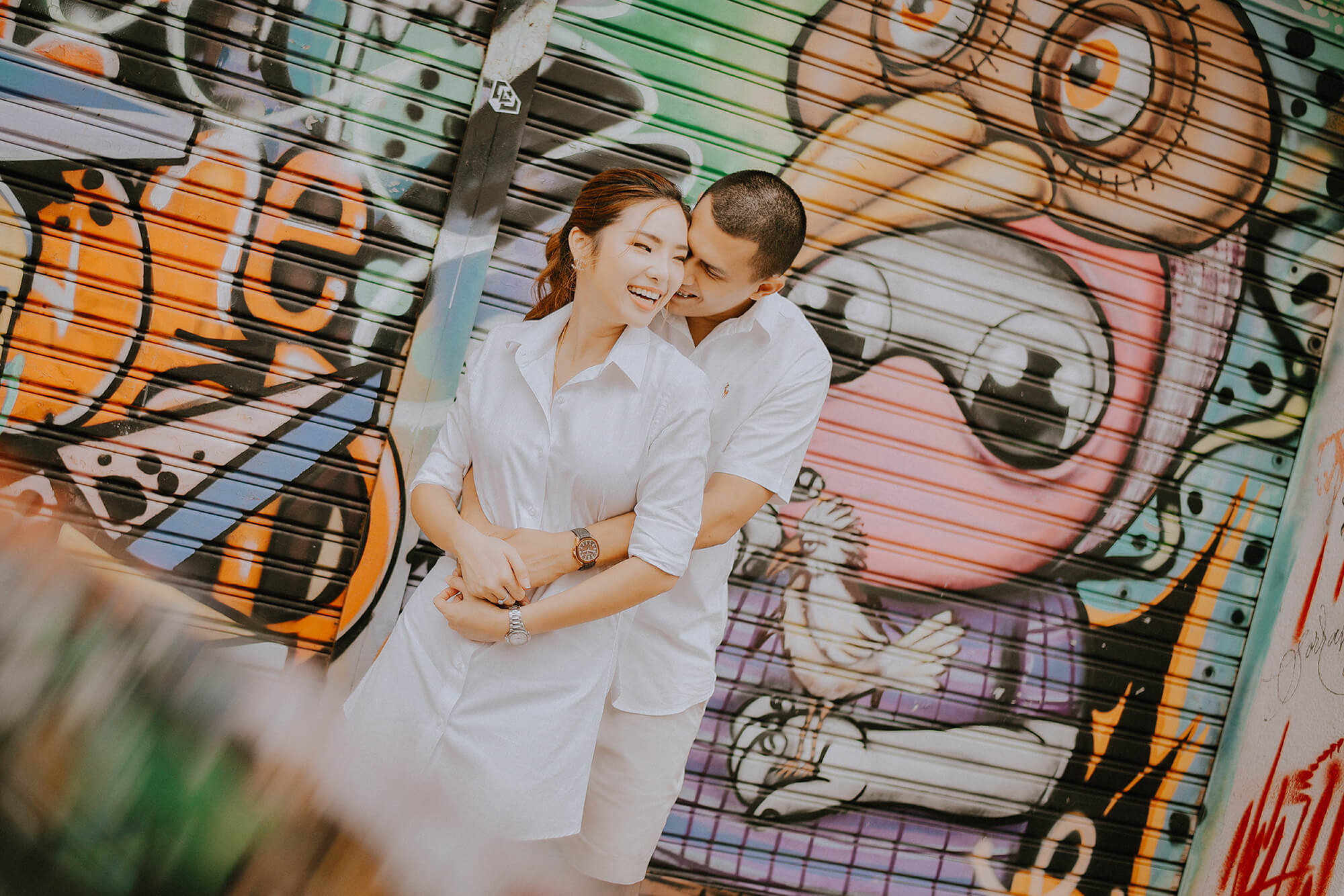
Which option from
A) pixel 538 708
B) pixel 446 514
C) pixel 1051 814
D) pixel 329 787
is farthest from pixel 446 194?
pixel 1051 814

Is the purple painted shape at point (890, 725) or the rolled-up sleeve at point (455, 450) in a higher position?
the rolled-up sleeve at point (455, 450)

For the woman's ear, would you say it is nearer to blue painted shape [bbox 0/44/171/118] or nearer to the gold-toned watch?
the gold-toned watch

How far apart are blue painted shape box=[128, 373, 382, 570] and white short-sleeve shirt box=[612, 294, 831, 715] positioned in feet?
5.41

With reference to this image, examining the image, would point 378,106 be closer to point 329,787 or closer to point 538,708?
point 538,708

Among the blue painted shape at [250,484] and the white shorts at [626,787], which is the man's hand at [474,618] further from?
the blue painted shape at [250,484]

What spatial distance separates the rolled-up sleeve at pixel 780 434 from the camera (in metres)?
2.60

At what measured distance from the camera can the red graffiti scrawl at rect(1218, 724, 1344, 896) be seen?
377cm

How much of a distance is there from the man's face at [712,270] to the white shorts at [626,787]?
121 centimetres

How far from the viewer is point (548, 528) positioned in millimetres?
2295

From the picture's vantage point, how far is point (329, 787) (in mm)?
527

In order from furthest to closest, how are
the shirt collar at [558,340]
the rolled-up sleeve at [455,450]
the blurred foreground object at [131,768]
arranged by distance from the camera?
the rolled-up sleeve at [455,450] < the shirt collar at [558,340] < the blurred foreground object at [131,768]

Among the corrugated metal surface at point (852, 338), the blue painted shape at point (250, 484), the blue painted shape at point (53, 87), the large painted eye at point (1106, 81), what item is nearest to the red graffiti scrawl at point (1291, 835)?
the corrugated metal surface at point (852, 338)

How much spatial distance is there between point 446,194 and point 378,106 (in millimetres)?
430

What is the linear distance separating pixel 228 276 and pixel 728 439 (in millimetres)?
2273
